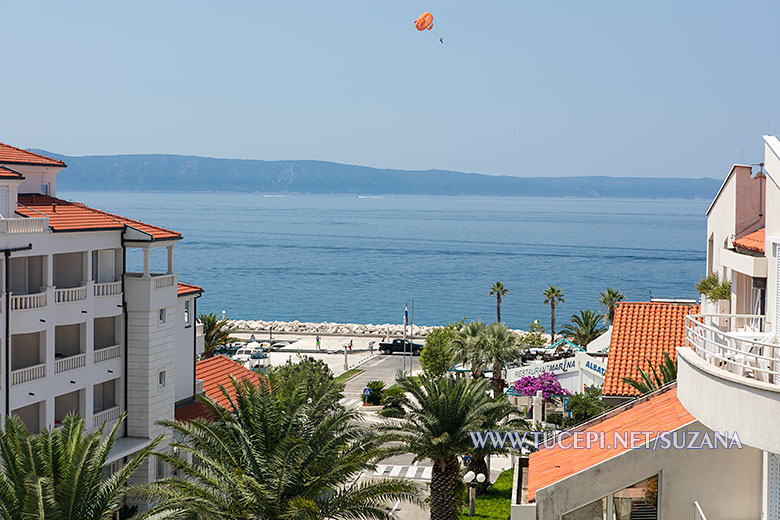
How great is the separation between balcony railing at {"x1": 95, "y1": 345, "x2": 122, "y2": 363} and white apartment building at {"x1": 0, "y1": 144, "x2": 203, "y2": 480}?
1.4 inches

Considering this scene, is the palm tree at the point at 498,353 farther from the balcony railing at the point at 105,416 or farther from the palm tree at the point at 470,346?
the balcony railing at the point at 105,416

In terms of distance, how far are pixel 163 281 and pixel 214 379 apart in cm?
750

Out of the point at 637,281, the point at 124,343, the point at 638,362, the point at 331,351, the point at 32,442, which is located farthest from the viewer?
the point at 637,281

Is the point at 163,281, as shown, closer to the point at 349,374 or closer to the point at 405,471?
the point at 405,471

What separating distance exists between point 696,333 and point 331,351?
234ft

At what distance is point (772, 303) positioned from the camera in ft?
43.0

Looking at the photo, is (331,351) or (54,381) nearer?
(54,381)

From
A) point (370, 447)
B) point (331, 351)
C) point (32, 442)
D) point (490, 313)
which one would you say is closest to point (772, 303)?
point (370, 447)

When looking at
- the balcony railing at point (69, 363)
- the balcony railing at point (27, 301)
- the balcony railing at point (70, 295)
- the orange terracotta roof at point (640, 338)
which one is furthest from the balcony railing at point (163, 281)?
the orange terracotta roof at point (640, 338)

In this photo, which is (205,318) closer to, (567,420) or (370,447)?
(567,420)

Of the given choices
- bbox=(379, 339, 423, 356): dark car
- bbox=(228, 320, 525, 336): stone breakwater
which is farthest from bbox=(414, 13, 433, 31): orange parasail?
bbox=(228, 320, 525, 336): stone breakwater

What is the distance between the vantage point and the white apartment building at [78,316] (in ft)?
82.0

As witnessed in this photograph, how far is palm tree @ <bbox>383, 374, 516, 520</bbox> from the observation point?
27.6m

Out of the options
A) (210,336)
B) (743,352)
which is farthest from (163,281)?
(210,336)
